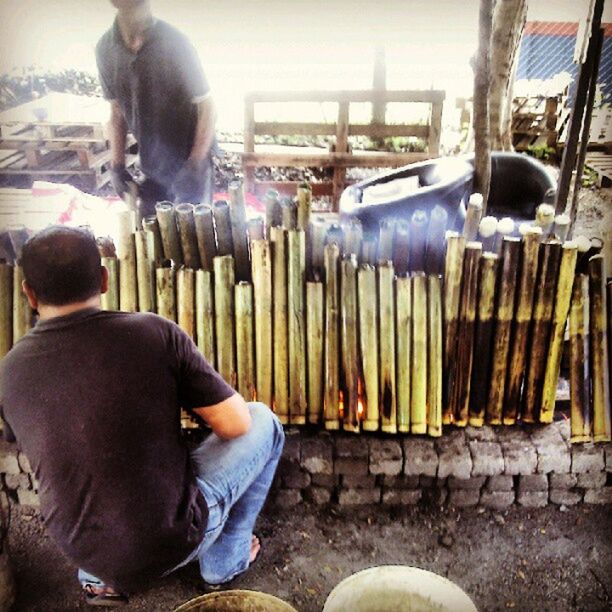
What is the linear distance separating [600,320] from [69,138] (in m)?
5.96

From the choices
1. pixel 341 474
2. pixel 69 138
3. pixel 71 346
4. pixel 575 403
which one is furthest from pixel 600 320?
pixel 69 138

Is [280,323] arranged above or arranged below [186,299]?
below

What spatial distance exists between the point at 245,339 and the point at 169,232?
67cm

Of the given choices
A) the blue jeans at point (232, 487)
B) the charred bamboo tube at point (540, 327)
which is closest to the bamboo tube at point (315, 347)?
the blue jeans at point (232, 487)

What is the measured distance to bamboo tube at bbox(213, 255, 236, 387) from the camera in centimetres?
317

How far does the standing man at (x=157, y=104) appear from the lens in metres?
4.37

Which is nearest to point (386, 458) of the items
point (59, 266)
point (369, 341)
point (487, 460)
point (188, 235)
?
point (487, 460)

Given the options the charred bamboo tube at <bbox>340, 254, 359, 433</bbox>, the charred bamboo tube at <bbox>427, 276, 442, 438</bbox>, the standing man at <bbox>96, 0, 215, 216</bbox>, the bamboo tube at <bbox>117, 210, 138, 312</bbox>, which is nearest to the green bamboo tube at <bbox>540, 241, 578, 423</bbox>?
the charred bamboo tube at <bbox>427, 276, 442, 438</bbox>

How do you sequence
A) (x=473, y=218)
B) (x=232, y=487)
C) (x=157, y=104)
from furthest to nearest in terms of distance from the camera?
(x=157, y=104) < (x=473, y=218) < (x=232, y=487)

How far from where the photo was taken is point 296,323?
323 centimetres

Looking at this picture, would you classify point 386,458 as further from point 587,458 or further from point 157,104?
point 157,104

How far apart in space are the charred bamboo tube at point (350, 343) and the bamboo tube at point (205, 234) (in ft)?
2.23

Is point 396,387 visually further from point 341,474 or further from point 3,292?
point 3,292

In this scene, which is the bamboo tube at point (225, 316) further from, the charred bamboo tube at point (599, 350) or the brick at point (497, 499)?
the charred bamboo tube at point (599, 350)
